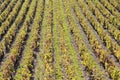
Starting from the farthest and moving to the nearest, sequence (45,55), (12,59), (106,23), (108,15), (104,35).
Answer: (108,15) < (106,23) < (104,35) < (45,55) < (12,59)

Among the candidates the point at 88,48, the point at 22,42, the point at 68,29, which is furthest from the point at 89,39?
the point at 22,42

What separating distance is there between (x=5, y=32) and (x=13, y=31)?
2.00m

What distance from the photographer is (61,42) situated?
38125mm

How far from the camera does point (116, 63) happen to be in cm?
3319

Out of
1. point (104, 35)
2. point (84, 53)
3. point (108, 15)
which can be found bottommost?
point (108, 15)

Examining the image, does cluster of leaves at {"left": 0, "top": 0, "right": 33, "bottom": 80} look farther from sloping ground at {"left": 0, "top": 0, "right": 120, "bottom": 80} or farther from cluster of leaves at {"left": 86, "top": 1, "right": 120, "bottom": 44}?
Answer: cluster of leaves at {"left": 86, "top": 1, "right": 120, "bottom": 44}

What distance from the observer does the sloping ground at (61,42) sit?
1230 inches

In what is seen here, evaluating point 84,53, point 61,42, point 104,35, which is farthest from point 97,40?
point 84,53

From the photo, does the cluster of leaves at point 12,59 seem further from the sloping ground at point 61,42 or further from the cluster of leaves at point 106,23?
the cluster of leaves at point 106,23

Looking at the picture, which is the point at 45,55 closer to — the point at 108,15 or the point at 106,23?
the point at 106,23

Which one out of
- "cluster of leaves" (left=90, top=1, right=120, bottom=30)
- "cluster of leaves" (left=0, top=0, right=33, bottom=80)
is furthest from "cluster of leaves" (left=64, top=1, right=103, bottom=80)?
"cluster of leaves" (left=0, top=0, right=33, bottom=80)

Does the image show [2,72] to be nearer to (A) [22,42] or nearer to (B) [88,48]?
(A) [22,42]

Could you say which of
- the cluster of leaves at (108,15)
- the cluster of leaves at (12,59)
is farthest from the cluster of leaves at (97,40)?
the cluster of leaves at (12,59)

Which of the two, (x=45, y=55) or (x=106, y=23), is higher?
(x=45, y=55)
